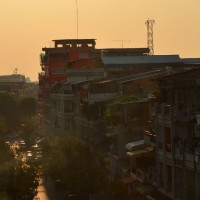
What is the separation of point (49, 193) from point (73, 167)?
10.2m

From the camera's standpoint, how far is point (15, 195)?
36.9 metres

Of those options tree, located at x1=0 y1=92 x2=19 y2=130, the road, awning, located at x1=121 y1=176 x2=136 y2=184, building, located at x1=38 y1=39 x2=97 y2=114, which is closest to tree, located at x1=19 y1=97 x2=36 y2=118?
tree, located at x1=0 y1=92 x2=19 y2=130

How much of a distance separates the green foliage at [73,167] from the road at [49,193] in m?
4.30

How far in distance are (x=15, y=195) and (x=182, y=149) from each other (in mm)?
11960

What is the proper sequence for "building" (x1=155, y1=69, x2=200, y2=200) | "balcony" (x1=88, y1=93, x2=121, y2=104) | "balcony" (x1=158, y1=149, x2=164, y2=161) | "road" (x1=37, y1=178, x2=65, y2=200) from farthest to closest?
"balcony" (x1=88, y1=93, x2=121, y2=104)
"road" (x1=37, y1=178, x2=65, y2=200)
"balcony" (x1=158, y1=149, x2=164, y2=161)
"building" (x1=155, y1=69, x2=200, y2=200)

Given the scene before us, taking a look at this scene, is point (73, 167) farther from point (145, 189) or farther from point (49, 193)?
point (145, 189)

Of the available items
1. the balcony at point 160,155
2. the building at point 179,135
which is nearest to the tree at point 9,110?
the balcony at point 160,155

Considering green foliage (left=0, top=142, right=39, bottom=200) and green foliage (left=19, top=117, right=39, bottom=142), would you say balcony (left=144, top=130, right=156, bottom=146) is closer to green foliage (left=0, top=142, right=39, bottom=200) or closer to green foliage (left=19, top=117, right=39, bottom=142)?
green foliage (left=0, top=142, right=39, bottom=200)

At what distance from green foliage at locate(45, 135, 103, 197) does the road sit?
14.1 feet

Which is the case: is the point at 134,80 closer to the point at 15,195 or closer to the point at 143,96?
the point at 143,96

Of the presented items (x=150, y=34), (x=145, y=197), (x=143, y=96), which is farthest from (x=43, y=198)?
(x=150, y=34)

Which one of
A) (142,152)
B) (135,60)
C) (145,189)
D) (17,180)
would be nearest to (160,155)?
(142,152)

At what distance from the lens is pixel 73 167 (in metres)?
45.8

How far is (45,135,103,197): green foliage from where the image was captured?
146 ft
